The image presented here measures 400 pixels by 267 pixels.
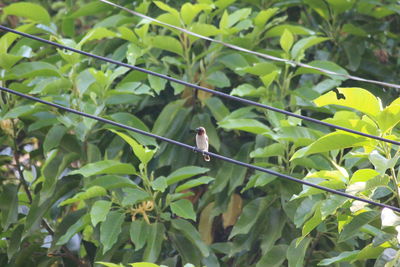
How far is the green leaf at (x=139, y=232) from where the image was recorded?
17.9 ft

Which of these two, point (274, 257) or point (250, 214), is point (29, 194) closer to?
point (250, 214)

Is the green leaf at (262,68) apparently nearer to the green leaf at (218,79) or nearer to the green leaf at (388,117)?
the green leaf at (218,79)

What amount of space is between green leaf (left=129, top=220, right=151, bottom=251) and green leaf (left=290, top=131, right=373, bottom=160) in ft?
3.96

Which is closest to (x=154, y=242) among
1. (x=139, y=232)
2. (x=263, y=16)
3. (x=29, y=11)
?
(x=139, y=232)

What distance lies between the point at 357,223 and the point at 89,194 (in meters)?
1.64

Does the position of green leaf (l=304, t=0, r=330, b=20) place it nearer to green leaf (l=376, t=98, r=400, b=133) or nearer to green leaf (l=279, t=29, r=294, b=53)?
green leaf (l=279, t=29, r=294, b=53)

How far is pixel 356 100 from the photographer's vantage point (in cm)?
465

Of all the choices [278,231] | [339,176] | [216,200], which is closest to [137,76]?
[216,200]

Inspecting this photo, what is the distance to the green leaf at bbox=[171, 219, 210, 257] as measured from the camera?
5555 millimetres

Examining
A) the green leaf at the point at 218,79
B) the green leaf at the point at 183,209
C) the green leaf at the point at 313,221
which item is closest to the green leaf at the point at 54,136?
the green leaf at the point at 183,209

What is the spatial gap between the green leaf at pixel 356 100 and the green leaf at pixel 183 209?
118cm

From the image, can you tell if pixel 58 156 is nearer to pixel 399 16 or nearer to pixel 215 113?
pixel 215 113

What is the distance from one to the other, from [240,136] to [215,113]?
1.48 feet

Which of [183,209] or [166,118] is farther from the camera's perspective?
[166,118]
